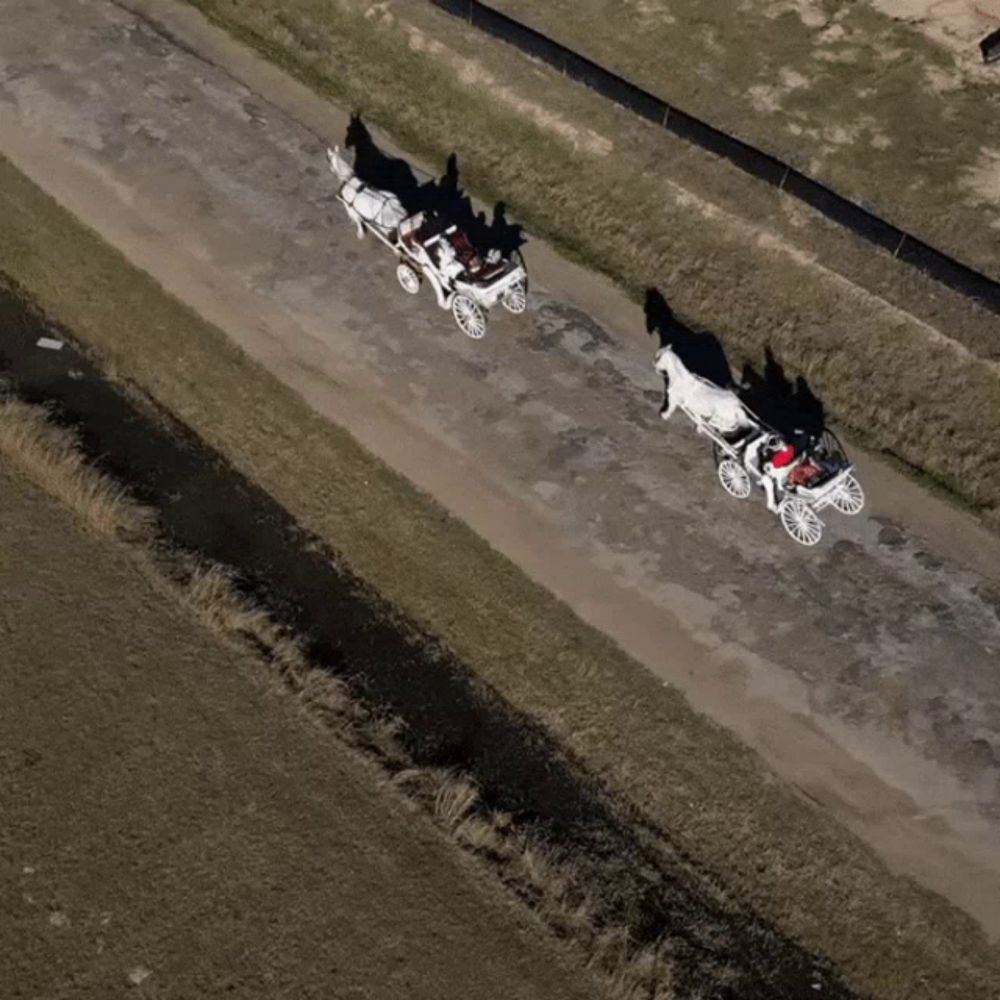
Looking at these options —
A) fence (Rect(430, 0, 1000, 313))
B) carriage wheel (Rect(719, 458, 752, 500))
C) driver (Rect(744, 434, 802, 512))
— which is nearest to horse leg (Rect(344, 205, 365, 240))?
fence (Rect(430, 0, 1000, 313))

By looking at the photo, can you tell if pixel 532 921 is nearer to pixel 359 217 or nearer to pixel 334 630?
pixel 334 630

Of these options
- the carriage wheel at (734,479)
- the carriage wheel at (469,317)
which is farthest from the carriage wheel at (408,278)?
the carriage wheel at (734,479)

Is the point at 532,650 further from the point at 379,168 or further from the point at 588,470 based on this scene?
the point at 379,168

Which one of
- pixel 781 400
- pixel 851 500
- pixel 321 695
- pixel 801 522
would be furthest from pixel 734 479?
pixel 321 695

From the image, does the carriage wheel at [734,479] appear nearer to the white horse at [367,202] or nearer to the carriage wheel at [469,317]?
the carriage wheel at [469,317]

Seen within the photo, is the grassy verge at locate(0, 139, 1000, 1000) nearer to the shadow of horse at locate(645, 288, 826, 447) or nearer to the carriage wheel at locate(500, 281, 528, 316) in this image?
the carriage wheel at locate(500, 281, 528, 316)
